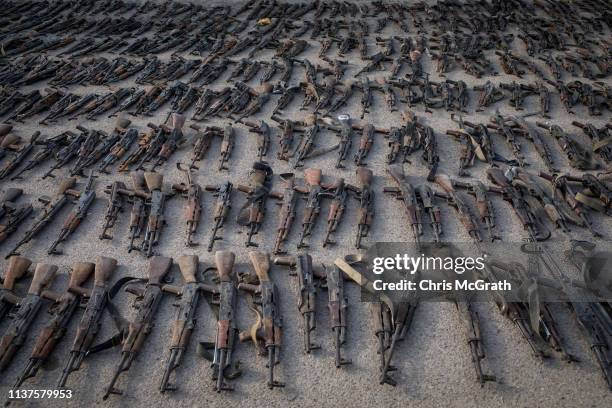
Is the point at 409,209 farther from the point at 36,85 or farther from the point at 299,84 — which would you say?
the point at 36,85

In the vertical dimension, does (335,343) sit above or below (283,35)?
above

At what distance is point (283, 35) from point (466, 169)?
11.7 metres

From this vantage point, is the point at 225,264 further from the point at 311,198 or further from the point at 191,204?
the point at 311,198

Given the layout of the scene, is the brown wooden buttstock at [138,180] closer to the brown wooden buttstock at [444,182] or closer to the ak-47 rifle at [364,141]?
the ak-47 rifle at [364,141]

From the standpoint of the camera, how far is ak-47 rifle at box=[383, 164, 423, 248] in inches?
378

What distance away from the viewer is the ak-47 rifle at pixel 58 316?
7.01 meters

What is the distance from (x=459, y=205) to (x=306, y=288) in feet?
13.2

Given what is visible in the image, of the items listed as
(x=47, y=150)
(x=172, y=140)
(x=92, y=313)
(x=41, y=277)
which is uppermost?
(x=92, y=313)

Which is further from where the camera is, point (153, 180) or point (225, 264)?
point (153, 180)

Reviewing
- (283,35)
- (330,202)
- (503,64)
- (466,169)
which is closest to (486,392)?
(330,202)

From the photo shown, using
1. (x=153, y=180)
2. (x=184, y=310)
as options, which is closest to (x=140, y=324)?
(x=184, y=310)

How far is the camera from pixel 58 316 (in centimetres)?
760

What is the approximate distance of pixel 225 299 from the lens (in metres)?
7.90

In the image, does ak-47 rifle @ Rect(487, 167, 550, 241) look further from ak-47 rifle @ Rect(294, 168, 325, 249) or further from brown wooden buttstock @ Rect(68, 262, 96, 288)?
brown wooden buttstock @ Rect(68, 262, 96, 288)
